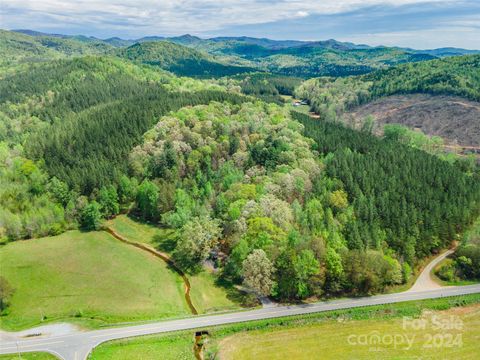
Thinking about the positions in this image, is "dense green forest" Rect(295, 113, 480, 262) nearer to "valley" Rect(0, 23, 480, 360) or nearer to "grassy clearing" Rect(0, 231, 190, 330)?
"valley" Rect(0, 23, 480, 360)

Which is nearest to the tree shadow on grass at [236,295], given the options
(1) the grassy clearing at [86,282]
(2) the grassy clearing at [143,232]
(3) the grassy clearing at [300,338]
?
(3) the grassy clearing at [300,338]

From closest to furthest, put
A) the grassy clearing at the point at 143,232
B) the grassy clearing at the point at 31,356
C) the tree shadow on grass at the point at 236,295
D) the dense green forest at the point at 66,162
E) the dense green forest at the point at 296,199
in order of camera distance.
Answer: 1. the grassy clearing at the point at 31,356
2. the tree shadow on grass at the point at 236,295
3. the dense green forest at the point at 296,199
4. the grassy clearing at the point at 143,232
5. the dense green forest at the point at 66,162

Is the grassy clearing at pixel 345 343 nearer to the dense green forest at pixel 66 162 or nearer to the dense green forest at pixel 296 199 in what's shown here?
the dense green forest at pixel 296 199

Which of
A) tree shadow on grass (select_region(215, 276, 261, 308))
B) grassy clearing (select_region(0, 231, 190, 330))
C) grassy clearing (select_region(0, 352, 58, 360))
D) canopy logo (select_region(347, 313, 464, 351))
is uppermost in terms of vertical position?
canopy logo (select_region(347, 313, 464, 351))

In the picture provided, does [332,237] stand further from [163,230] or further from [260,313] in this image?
[163,230]

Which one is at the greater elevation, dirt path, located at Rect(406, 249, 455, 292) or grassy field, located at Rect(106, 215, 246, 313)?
dirt path, located at Rect(406, 249, 455, 292)

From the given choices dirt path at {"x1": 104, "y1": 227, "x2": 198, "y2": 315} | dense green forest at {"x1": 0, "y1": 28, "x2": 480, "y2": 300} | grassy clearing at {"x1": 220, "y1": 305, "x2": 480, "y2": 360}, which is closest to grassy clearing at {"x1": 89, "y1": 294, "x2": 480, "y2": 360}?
grassy clearing at {"x1": 220, "y1": 305, "x2": 480, "y2": 360}

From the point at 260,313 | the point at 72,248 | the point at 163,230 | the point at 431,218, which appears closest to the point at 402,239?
the point at 431,218
